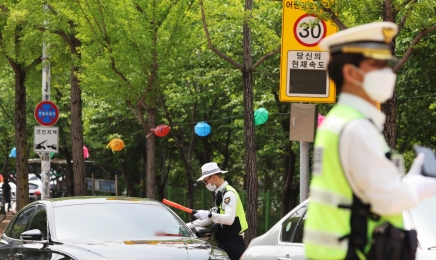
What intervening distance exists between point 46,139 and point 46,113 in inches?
24.2

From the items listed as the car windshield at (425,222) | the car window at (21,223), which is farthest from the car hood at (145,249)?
the car windshield at (425,222)

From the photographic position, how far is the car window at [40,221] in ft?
30.6

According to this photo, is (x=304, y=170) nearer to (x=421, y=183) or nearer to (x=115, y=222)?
(x=115, y=222)

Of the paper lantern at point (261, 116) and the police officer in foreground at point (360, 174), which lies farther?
the paper lantern at point (261, 116)

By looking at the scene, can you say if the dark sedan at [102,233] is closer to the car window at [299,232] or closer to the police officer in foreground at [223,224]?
the police officer in foreground at [223,224]

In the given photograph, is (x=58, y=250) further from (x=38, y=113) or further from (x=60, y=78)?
(x=60, y=78)

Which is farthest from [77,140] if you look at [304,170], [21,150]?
[304,170]

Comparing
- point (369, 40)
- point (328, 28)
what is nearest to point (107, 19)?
point (328, 28)

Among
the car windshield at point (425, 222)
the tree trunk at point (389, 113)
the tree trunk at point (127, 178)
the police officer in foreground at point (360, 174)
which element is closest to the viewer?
the police officer in foreground at point (360, 174)

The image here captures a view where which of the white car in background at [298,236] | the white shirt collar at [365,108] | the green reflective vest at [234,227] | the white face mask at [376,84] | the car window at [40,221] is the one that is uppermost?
the white face mask at [376,84]

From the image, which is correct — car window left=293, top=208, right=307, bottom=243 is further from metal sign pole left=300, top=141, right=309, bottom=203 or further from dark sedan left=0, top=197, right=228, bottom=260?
metal sign pole left=300, top=141, right=309, bottom=203

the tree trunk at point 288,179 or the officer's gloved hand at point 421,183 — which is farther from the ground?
the officer's gloved hand at point 421,183

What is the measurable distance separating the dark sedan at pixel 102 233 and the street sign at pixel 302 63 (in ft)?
12.0

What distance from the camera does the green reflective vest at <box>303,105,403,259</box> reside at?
344 cm
